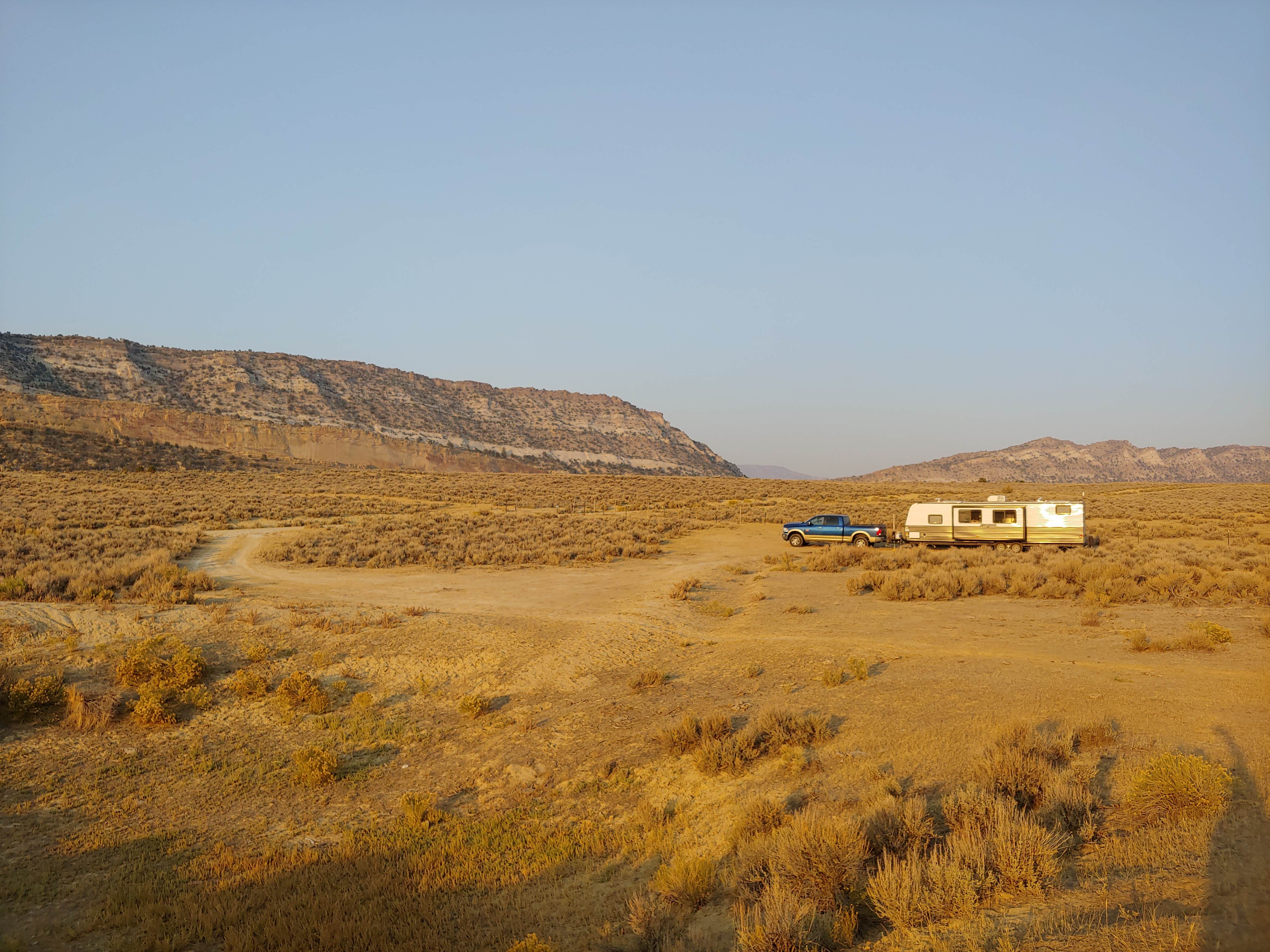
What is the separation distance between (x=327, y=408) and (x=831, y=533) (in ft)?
402

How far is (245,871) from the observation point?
25.1ft

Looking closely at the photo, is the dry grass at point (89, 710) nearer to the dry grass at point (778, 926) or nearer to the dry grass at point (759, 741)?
the dry grass at point (759, 741)

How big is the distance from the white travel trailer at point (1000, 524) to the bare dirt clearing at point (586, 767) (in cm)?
893

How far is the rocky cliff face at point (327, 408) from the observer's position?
106 metres

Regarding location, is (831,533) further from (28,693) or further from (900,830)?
(28,693)

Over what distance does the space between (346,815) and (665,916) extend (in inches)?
198

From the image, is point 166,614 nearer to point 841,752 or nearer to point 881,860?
point 841,752

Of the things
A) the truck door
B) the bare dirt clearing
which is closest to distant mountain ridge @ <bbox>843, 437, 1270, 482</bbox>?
the truck door

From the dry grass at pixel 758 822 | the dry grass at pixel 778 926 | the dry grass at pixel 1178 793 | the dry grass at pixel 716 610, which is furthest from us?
the dry grass at pixel 716 610

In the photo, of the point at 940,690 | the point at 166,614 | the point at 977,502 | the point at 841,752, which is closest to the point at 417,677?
the point at 166,614

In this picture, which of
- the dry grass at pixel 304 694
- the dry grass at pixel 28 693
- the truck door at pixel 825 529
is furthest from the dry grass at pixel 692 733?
the truck door at pixel 825 529

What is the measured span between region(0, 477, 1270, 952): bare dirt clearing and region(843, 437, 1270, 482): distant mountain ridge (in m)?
162

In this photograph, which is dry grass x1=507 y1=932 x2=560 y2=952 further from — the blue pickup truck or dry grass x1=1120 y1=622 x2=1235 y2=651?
the blue pickup truck

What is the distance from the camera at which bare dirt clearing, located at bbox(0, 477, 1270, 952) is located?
19.5 ft
